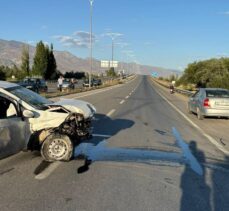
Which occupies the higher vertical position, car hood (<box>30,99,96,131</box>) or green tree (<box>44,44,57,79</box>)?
car hood (<box>30,99,96,131</box>)

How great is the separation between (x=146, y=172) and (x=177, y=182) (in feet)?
2.57

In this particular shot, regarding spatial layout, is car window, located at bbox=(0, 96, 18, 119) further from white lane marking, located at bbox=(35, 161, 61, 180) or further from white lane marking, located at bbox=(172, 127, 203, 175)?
white lane marking, located at bbox=(172, 127, 203, 175)

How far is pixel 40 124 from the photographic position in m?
8.03

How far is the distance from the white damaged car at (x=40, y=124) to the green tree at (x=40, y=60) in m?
71.9

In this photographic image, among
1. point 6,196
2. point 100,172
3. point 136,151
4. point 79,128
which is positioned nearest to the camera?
point 6,196

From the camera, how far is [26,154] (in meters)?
8.64

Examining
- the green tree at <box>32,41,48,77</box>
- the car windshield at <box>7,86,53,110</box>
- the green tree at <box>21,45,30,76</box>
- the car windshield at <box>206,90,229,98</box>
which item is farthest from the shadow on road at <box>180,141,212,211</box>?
the green tree at <box>32,41,48,77</box>

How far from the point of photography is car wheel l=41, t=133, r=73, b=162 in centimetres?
807

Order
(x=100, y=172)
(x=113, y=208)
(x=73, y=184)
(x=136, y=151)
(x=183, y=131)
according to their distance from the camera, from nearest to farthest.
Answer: (x=113, y=208)
(x=73, y=184)
(x=100, y=172)
(x=136, y=151)
(x=183, y=131)

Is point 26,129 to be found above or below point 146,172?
above

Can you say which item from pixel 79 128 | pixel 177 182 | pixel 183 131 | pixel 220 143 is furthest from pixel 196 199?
pixel 183 131

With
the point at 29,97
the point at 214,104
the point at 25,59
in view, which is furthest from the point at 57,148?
the point at 25,59

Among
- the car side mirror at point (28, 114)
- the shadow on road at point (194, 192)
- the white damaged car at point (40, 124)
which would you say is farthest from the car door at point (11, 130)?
the shadow on road at point (194, 192)

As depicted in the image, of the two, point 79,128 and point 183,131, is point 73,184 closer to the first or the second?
point 79,128
